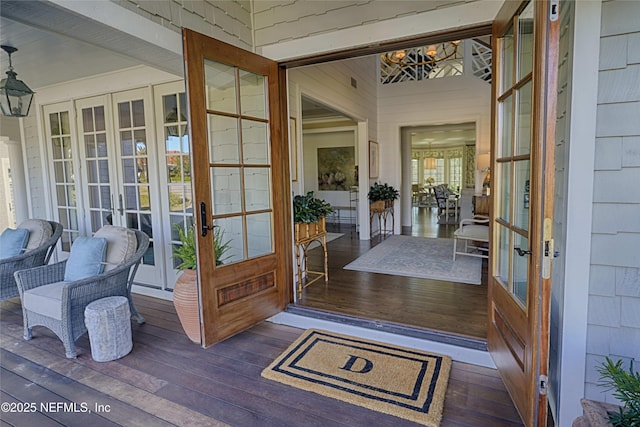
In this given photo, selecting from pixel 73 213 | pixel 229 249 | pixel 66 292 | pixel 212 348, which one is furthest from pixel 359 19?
pixel 73 213

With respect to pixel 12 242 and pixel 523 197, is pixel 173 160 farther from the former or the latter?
pixel 523 197

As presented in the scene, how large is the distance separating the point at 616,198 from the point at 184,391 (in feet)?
9.01

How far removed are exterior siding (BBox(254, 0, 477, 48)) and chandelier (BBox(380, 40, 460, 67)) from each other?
14.7 ft

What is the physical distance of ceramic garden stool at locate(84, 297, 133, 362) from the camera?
2598mm

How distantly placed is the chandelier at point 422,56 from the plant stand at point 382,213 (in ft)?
9.84

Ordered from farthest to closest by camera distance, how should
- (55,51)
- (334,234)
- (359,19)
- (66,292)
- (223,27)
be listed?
(334,234), (55,51), (223,27), (359,19), (66,292)

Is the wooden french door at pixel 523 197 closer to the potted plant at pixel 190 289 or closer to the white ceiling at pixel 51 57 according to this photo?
the potted plant at pixel 190 289

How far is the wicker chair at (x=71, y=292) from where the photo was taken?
2.69 metres

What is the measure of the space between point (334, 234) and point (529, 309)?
6.10 m

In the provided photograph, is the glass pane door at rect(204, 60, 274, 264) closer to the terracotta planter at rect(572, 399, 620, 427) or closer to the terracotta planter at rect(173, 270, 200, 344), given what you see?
the terracotta planter at rect(173, 270, 200, 344)

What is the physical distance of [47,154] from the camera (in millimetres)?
4977

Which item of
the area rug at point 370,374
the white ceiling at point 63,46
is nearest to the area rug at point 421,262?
the area rug at point 370,374

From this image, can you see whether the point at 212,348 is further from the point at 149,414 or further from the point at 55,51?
the point at 55,51

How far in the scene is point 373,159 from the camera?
24.6 feet
